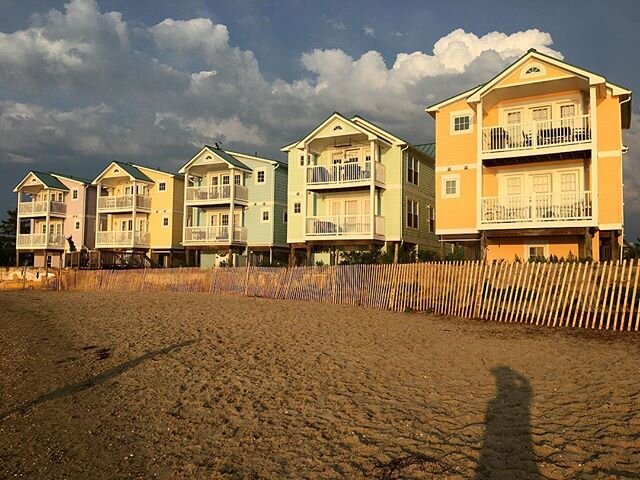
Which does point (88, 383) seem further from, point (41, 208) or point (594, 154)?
point (41, 208)

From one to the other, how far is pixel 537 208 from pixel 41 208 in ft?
134

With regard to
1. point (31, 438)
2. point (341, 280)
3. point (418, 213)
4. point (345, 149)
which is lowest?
point (31, 438)

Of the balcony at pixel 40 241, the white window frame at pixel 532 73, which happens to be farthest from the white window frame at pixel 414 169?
the balcony at pixel 40 241

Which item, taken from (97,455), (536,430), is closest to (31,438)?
(97,455)

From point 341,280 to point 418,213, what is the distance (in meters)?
14.5

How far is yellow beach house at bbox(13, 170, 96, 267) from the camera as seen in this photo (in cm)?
4566

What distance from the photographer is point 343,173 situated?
1177 inches

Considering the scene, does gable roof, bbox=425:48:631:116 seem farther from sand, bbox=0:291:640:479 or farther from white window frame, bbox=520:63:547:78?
sand, bbox=0:291:640:479

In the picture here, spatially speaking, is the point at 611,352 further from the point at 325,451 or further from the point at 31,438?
the point at 31,438

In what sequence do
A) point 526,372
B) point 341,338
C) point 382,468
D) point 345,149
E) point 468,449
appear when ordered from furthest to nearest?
point 345,149 < point 341,338 < point 526,372 < point 468,449 < point 382,468

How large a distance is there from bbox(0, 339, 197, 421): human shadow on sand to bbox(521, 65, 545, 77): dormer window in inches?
778

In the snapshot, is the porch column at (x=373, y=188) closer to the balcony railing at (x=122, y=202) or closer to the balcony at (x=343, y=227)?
the balcony at (x=343, y=227)

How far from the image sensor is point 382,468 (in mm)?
5246

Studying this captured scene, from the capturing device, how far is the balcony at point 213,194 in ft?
120
